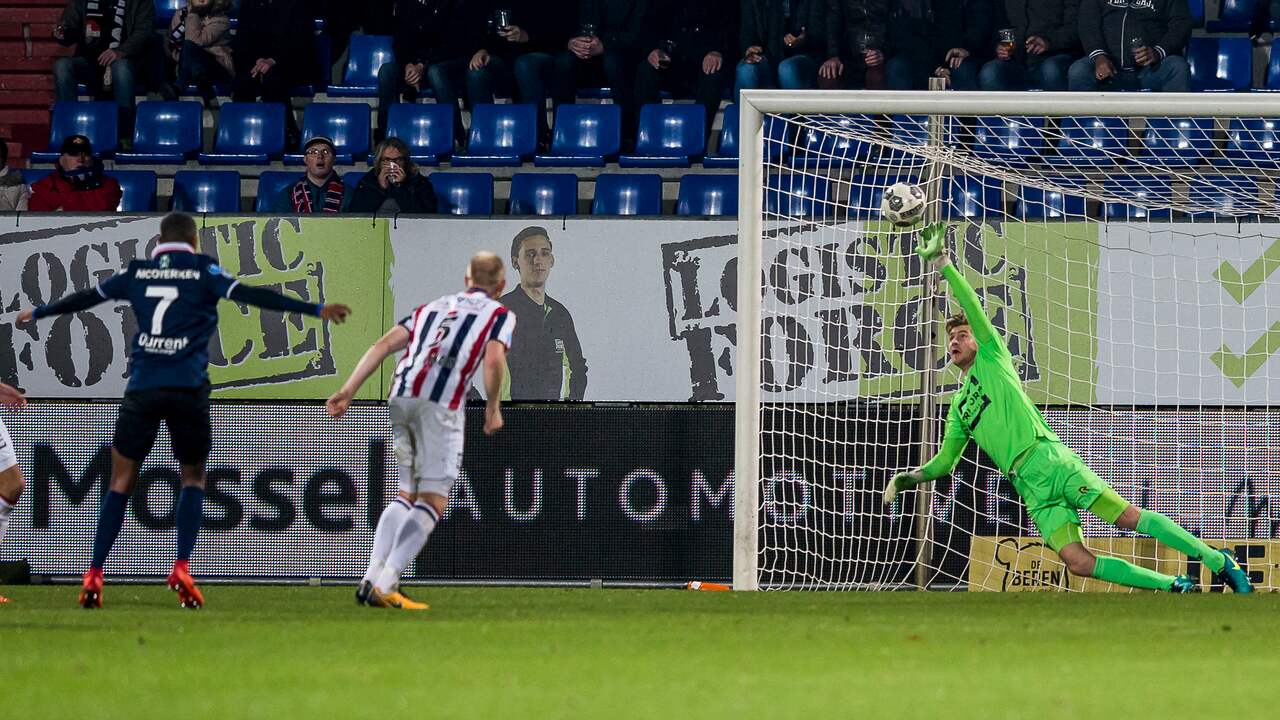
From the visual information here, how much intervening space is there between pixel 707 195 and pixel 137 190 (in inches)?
192

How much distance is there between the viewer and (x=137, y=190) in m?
15.0

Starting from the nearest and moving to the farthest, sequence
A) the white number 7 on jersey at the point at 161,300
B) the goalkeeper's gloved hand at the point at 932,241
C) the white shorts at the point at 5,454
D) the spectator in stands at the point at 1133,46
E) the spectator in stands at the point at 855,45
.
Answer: the white number 7 on jersey at the point at 161,300 → the white shorts at the point at 5,454 → the goalkeeper's gloved hand at the point at 932,241 → the spectator in stands at the point at 1133,46 → the spectator in stands at the point at 855,45

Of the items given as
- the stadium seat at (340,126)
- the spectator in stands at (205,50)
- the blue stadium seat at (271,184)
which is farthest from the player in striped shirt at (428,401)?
the spectator in stands at (205,50)

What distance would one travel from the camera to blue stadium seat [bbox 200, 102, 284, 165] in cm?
1562

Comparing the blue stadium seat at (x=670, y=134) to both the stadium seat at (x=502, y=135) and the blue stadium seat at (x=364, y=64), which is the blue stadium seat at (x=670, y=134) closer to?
the stadium seat at (x=502, y=135)

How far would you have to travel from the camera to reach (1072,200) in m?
13.2

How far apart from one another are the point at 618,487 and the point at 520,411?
0.82 metres

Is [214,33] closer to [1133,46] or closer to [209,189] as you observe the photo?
[209,189]

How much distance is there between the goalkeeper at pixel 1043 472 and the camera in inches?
380

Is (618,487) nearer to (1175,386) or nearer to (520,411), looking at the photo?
(520,411)

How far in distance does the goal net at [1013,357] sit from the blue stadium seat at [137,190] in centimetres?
564

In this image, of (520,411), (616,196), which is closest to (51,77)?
(616,196)

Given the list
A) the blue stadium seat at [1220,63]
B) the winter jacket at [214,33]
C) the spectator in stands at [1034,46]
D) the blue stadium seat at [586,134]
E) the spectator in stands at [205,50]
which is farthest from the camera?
the winter jacket at [214,33]

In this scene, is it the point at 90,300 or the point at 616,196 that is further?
the point at 616,196
